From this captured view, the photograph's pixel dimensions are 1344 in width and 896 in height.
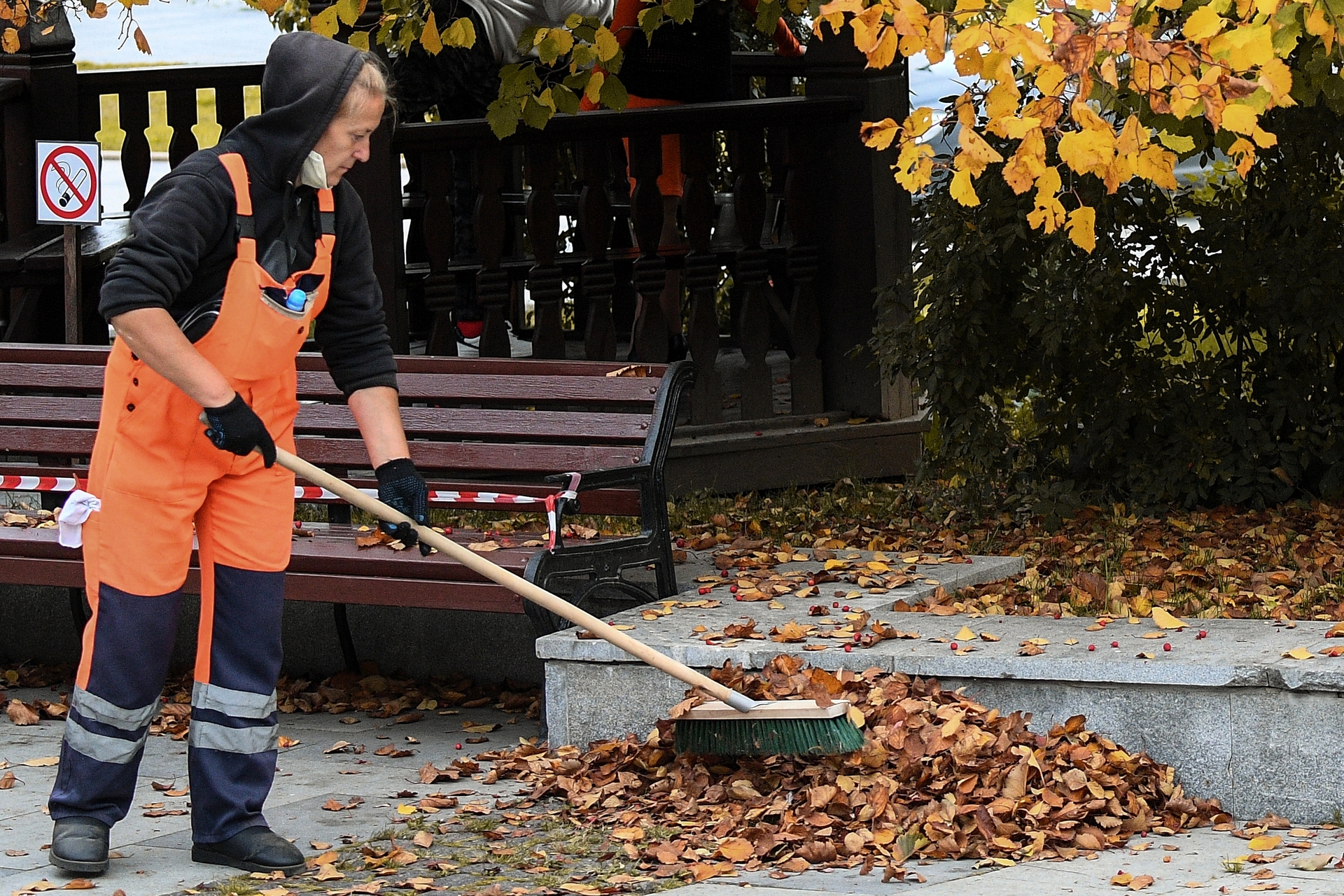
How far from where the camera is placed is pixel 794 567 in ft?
20.0

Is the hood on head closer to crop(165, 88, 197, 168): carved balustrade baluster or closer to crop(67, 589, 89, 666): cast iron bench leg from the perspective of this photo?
crop(67, 589, 89, 666): cast iron bench leg

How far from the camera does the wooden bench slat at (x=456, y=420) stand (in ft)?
19.6

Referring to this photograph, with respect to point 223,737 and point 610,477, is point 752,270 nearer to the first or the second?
point 610,477

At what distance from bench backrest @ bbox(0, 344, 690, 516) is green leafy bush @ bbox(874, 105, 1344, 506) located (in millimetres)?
1581

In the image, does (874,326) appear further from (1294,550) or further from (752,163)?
(1294,550)

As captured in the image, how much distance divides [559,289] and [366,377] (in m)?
3.44

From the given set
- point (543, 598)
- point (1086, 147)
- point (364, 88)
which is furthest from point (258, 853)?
point (1086, 147)

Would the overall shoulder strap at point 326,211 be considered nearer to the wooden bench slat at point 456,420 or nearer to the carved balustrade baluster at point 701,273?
the wooden bench slat at point 456,420

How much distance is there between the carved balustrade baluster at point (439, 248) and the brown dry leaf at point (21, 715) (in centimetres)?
242

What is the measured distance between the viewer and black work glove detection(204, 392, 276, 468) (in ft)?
13.5

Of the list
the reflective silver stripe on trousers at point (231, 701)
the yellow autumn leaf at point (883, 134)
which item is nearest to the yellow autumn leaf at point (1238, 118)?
the yellow autumn leaf at point (883, 134)

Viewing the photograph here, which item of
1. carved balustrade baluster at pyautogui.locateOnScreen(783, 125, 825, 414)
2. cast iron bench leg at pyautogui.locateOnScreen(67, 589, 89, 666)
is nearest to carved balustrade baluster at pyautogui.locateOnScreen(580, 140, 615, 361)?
carved balustrade baluster at pyautogui.locateOnScreen(783, 125, 825, 414)

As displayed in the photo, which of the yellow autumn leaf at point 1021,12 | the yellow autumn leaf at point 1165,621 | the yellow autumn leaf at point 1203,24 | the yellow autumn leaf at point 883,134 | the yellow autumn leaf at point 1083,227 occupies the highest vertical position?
the yellow autumn leaf at point 1021,12

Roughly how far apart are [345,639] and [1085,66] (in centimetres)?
342
